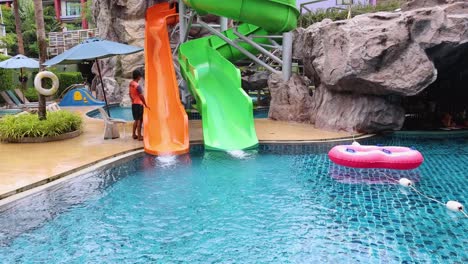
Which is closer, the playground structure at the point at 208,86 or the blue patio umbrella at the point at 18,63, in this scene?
the playground structure at the point at 208,86

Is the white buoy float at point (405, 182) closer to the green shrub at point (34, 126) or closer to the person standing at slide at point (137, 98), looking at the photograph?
the person standing at slide at point (137, 98)

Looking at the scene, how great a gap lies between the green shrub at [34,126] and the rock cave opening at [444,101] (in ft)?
29.5

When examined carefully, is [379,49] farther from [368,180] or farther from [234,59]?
[234,59]

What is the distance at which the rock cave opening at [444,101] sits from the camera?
10.8 metres

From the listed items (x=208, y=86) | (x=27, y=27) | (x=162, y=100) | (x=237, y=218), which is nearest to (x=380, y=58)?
(x=208, y=86)

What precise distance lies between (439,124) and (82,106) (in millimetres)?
13424

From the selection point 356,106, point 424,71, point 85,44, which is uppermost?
point 85,44

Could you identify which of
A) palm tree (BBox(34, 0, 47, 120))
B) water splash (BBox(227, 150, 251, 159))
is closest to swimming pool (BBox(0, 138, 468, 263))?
water splash (BBox(227, 150, 251, 159))

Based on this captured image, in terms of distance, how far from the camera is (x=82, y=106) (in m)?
16.6

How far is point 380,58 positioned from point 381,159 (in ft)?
11.2

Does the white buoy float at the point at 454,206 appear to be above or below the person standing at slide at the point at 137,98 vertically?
below

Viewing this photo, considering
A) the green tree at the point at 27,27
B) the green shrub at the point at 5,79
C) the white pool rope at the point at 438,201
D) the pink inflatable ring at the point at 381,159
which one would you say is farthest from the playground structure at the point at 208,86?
the green tree at the point at 27,27

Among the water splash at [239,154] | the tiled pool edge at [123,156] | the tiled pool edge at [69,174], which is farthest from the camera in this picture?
the water splash at [239,154]

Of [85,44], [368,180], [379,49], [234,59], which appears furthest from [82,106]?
[368,180]
